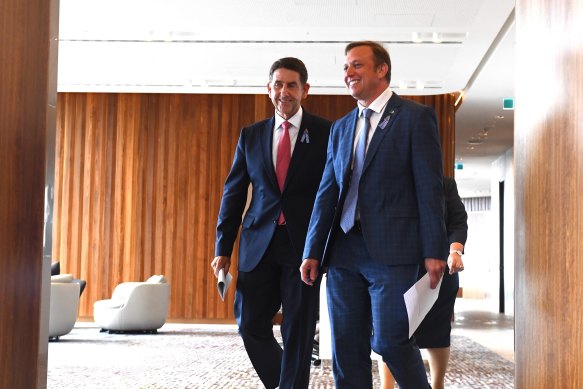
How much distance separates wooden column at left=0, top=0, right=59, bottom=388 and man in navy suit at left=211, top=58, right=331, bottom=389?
1.11 m

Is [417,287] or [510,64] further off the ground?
[510,64]

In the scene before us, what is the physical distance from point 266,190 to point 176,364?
11.0 ft

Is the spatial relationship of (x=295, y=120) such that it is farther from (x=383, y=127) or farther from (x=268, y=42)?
(x=268, y=42)

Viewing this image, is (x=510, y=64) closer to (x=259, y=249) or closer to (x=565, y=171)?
(x=259, y=249)

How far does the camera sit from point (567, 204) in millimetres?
2031

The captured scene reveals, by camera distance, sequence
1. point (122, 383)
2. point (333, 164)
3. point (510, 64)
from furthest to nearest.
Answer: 1. point (510, 64)
2. point (122, 383)
3. point (333, 164)

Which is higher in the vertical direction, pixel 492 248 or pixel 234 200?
pixel 234 200

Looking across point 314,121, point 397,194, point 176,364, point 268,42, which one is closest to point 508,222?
point 268,42

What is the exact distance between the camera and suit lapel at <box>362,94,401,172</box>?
3.00 meters

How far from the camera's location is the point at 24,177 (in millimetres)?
2439

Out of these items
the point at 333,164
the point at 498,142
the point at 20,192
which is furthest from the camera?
the point at 498,142

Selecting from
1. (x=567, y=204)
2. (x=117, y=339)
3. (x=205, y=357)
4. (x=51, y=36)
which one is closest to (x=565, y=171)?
(x=567, y=204)

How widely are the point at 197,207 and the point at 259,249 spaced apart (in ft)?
30.4

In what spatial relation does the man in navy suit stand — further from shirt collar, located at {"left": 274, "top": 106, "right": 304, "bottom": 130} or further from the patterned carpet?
the patterned carpet
